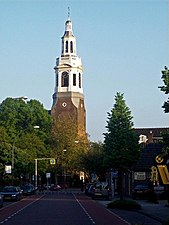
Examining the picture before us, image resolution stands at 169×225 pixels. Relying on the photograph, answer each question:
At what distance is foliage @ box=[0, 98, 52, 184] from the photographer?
3172 inches

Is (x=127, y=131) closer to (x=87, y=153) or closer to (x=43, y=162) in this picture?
(x=87, y=153)

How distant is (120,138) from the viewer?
5209cm

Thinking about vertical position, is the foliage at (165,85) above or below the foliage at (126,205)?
above

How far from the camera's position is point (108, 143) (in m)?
52.5

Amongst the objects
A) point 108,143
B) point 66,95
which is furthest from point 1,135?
point 66,95

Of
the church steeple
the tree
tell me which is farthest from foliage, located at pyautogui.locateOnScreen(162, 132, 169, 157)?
the church steeple

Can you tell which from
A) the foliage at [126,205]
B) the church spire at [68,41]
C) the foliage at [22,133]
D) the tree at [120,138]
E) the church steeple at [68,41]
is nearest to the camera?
the foliage at [126,205]

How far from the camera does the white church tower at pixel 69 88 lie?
125750mm

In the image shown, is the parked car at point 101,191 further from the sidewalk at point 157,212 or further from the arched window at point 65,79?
the arched window at point 65,79

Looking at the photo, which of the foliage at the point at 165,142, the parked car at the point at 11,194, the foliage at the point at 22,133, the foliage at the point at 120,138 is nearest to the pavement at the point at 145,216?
the foliage at the point at 165,142

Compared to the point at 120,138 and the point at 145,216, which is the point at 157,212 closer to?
the point at 145,216

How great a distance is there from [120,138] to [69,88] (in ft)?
246

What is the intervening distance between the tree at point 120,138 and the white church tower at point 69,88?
71.6 m

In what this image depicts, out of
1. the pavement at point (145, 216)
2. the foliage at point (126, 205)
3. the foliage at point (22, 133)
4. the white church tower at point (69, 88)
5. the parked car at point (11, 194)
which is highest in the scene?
the white church tower at point (69, 88)
